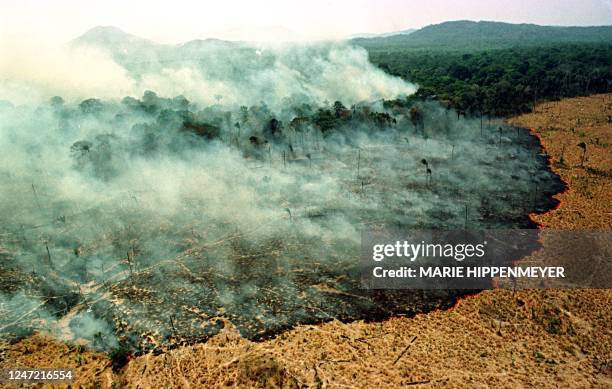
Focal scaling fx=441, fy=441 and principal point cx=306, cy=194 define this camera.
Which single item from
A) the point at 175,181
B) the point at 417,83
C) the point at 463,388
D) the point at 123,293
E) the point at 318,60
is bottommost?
the point at 463,388

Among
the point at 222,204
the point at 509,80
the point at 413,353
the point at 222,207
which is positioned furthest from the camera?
the point at 509,80

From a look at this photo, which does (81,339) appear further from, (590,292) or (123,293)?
(590,292)

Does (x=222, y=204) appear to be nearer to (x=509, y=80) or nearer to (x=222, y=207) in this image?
(x=222, y=207)

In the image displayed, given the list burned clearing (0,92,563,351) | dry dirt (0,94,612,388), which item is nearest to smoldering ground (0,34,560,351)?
burned clearing (0,92,563,351)

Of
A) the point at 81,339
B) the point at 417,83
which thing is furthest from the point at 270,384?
the point at 417,83

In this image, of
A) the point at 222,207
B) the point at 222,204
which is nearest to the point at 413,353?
the point at 222,207

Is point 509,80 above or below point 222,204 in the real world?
above
